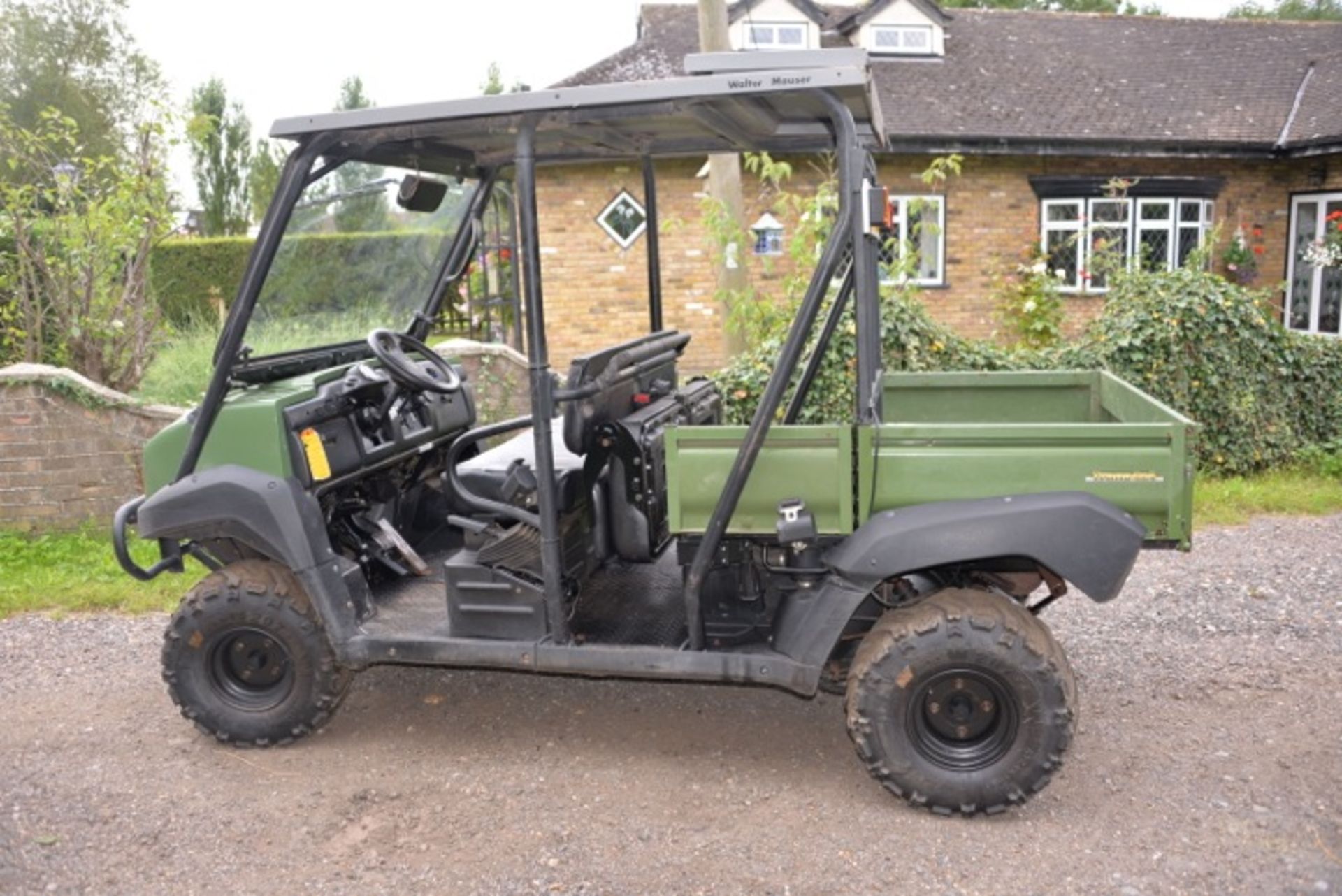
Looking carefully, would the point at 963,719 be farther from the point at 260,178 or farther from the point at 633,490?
the point at 260,178

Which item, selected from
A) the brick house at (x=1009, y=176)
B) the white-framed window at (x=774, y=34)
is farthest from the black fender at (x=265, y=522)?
the white-framed window at (x=774, y=34)

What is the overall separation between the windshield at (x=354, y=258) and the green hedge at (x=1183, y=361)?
3.26 metres

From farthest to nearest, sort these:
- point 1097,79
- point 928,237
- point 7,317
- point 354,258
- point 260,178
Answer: point 260,178
point 1097,79
point 928,237
point 7,317
point 354,258

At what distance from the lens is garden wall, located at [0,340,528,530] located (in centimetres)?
692

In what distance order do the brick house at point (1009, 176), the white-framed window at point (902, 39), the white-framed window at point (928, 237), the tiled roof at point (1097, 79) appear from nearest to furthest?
1. the white-framed window at point (928, 237)
2. the brick house at point (1009, 176)
3. the tiled roof at point (1097, 79)
4. the white-framed window at point (902, 39)

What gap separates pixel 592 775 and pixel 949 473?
1606 mm

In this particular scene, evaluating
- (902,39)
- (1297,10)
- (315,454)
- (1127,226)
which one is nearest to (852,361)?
(315,454)

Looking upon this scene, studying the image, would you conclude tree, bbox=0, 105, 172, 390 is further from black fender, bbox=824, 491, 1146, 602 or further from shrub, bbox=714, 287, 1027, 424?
black fender, bbox=824, 491, 1146, 602

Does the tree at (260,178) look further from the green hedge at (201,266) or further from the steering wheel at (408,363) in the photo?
the steering wheel at (408,363)

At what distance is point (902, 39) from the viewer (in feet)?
54.5

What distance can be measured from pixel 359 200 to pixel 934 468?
2.30 metres

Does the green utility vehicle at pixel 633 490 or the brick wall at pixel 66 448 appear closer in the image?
the green utility vehicle at pixel 633 490

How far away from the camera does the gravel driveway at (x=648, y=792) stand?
3361 millimetres

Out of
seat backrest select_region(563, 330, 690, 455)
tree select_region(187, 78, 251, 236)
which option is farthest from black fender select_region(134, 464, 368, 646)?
tree select_region(187, 78, 251, 236)
